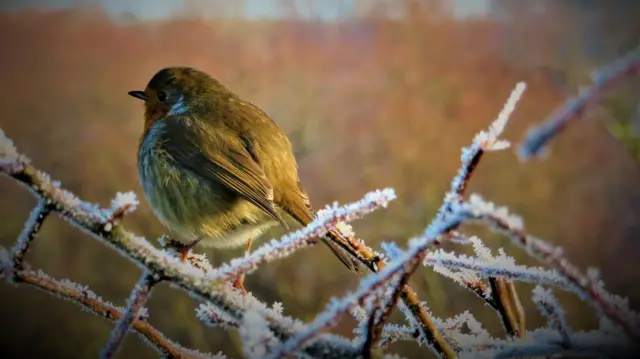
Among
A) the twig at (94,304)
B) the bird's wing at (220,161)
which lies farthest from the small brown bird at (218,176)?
the twig at (94,304)

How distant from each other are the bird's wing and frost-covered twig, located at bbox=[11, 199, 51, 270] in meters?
0.44

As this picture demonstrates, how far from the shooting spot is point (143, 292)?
284mm

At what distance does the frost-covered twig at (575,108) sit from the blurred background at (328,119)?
0.91 metres

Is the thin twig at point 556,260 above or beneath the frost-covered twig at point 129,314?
above

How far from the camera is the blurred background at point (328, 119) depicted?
1.09 m

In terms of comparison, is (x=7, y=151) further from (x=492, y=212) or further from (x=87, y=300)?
(x=492, y=212)

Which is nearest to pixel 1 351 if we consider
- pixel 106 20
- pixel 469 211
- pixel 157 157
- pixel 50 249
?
pixel 50 249

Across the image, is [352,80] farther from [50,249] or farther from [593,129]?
[50,249]

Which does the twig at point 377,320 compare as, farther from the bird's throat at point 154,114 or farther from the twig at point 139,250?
the bird's throat at point 154,114

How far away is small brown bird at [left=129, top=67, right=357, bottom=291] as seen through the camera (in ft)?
2.47

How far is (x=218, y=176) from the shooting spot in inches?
30.2

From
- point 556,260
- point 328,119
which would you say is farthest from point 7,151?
point 328,119

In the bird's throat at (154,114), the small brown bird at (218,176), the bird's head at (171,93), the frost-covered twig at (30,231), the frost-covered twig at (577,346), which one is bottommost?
the frost-covered twig at (30,231)

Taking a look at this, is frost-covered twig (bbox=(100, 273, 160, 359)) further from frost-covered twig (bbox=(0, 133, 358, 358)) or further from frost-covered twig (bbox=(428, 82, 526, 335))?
frost-covered twig (bbox=(428, 82, 526, 335))
